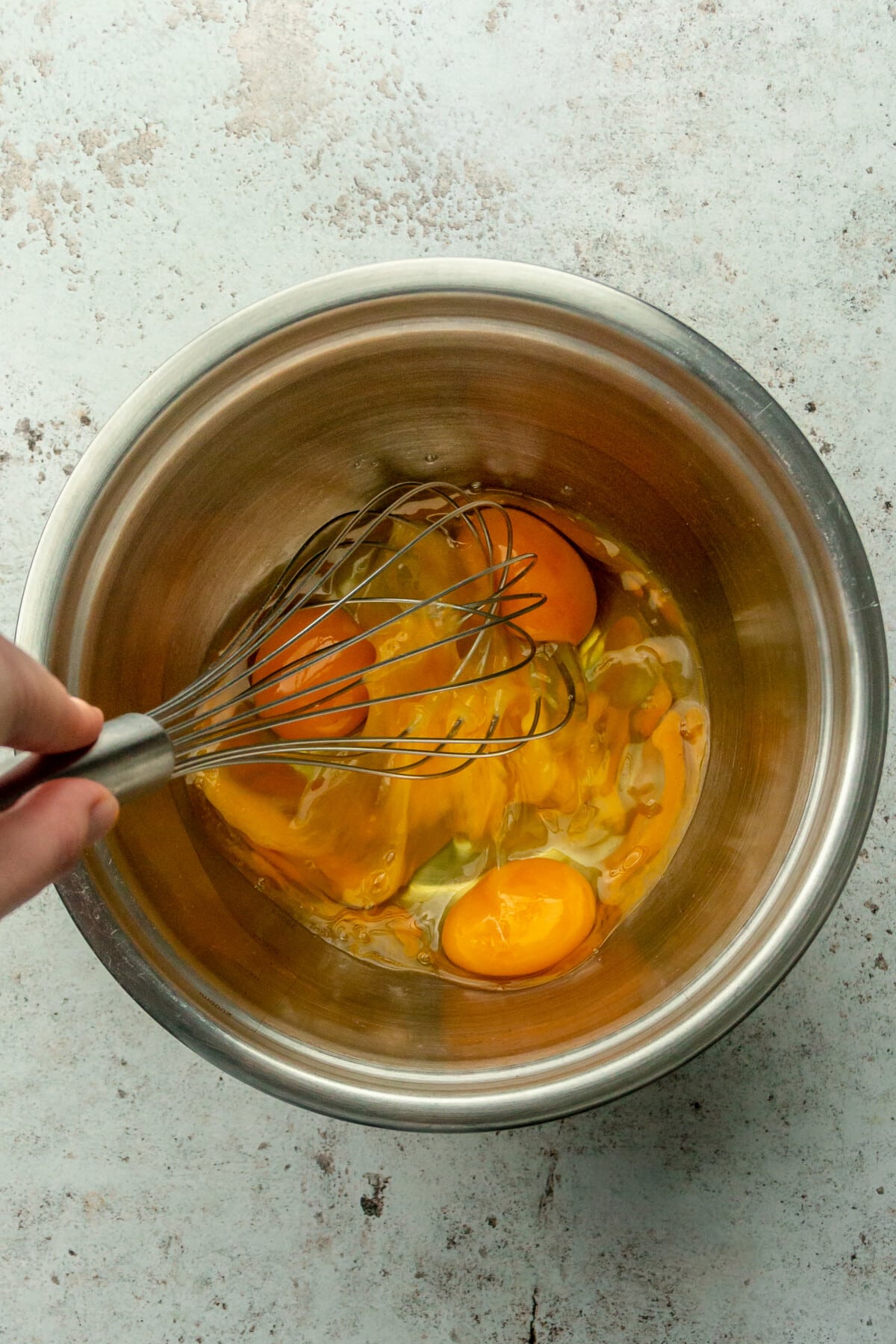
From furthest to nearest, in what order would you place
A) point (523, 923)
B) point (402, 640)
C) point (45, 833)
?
1. point (402, 640)
2. point (523, 923)
3. point (45, 833)

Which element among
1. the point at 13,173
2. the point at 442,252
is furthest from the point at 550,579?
the point at 13,173

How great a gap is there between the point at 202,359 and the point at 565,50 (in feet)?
2.10

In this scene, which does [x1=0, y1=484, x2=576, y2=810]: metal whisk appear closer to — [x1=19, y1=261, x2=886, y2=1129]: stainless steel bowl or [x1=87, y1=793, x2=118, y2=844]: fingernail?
[x1=19, y1=261, x2=886, y2=1129]: stainless steel bowl

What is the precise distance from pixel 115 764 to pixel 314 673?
361 mm

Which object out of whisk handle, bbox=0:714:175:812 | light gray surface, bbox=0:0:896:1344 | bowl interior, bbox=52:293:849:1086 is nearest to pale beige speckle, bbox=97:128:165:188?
light gray surface, bbox=0:0:896:1344

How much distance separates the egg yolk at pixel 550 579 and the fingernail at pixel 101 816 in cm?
48

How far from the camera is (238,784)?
3.11 ft

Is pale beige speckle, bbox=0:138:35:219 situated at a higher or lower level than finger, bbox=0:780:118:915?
higher

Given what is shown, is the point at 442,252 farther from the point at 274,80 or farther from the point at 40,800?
the point at 40,800

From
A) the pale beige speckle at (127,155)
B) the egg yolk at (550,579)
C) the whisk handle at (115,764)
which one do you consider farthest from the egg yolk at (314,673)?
the pale beige speckle at (127,155)

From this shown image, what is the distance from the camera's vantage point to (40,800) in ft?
1.80

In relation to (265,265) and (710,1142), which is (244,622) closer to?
(265,265)

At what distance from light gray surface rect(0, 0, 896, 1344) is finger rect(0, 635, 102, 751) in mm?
545

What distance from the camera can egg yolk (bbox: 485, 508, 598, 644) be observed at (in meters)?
0.96
